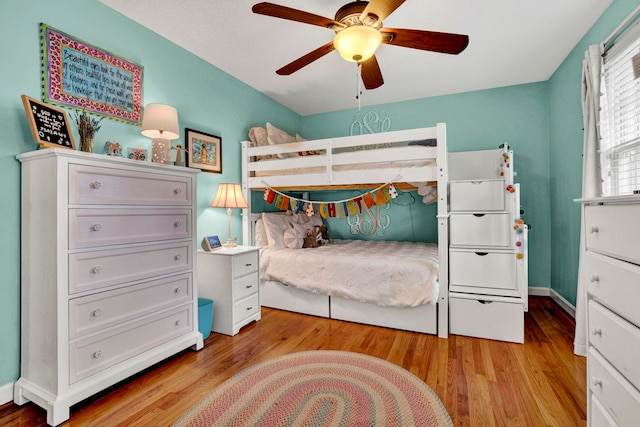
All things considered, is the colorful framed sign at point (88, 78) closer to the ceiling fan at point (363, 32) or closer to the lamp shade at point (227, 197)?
the lamp shade at point (227, 197)

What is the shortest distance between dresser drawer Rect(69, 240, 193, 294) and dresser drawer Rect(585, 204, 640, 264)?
2.24 m

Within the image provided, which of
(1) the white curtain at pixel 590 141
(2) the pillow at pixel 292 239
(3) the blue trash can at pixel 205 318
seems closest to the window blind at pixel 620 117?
(1) the white curtain at pixel 590 141

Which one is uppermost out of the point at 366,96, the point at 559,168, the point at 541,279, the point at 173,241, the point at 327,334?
the point at 366,96

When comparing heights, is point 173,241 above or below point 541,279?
above

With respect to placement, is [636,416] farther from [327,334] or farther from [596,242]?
[327,334]

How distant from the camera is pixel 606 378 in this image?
1003 mm

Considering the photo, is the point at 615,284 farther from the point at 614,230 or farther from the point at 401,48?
the point at 401,48

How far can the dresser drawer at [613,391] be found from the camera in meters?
0.87

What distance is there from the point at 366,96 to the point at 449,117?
110 cm

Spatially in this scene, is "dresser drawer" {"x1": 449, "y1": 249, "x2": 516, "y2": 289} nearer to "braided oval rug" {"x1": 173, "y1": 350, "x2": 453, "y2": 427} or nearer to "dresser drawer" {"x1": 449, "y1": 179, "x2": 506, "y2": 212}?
"dresser drawer" {"x1": 449, "y1": 179, "x2": 506, "y2": 212}

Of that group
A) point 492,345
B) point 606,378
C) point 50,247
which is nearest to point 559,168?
point 492,345

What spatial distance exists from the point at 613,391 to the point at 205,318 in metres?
2.34

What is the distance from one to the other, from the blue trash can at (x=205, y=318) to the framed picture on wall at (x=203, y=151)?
124 centimetres

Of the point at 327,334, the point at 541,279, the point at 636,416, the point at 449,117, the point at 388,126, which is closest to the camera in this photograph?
the point at 636,416
